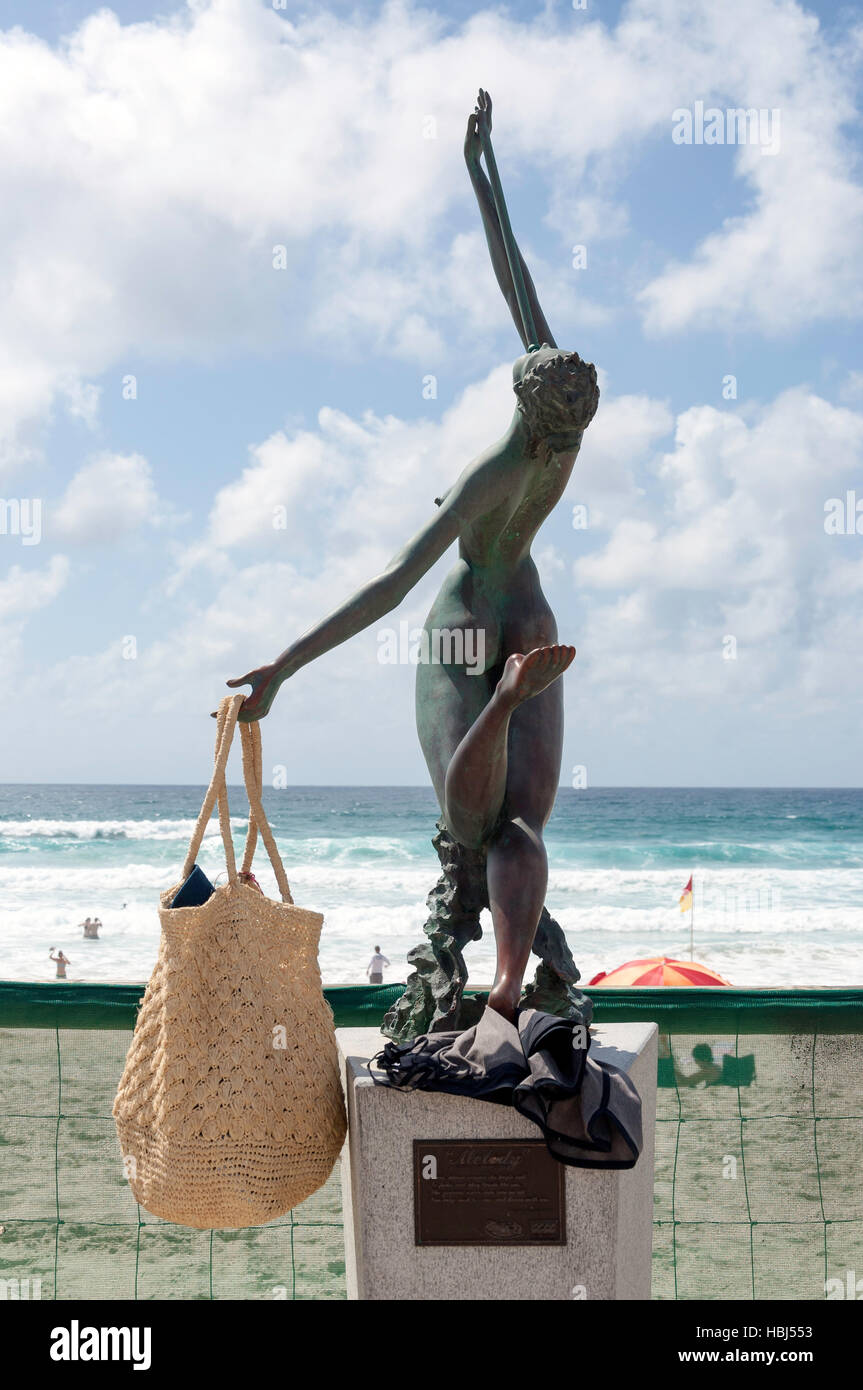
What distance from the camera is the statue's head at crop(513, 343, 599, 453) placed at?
3479 mm

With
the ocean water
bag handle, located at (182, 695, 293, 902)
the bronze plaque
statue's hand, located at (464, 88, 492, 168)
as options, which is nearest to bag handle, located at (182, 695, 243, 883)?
bag handle, located at (182, 695, 293, 902)

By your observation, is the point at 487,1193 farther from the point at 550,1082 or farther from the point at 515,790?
the point at 515,790

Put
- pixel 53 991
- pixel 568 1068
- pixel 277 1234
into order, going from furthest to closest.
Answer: pixel 277 1234, pixel 53 991, pixel 568 1068

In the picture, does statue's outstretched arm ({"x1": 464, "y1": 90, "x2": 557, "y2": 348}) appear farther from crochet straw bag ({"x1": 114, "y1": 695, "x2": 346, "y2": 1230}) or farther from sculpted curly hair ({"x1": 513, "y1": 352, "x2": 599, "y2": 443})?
crochet straw bag ({"x1": 114, "y1": 695, "x2": 346, "y2": 1230})

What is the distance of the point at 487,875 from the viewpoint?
3611mm

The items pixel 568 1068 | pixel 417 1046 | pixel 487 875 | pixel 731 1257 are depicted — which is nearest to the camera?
pixel 568 1068

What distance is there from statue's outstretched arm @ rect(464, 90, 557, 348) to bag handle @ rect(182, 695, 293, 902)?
5.24 ft

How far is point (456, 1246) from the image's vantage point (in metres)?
3.14

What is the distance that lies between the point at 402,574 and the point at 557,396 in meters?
0.68

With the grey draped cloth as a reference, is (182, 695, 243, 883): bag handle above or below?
above

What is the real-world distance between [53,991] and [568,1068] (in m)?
1.94
